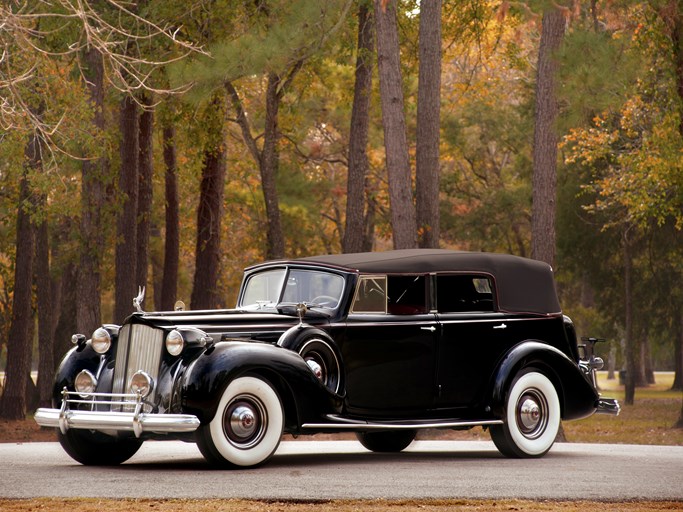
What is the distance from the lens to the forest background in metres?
18.2

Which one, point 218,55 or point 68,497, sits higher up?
point 218,55

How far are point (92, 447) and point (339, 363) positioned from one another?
2.39 m

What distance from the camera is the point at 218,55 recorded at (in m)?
17.3

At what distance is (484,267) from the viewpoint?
12.1m

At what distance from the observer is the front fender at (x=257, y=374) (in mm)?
9734

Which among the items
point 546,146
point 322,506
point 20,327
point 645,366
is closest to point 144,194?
point 20,327

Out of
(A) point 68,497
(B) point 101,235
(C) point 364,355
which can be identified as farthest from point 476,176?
(A) point 68,497

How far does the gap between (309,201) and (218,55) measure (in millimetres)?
21511

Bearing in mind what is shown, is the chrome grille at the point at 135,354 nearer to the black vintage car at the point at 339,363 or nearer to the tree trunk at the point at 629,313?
the black vintage car at the point at 339,363

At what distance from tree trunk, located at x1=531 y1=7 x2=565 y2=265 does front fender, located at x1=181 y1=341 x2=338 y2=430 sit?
8727 millimetres

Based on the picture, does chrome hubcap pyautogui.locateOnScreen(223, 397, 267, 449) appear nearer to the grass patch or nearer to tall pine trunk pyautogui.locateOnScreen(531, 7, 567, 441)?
tall pine trunk pyautogui.locateOnScreen(531, 7, 567, 441)

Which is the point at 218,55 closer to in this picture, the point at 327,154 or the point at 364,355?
the point at 364,355

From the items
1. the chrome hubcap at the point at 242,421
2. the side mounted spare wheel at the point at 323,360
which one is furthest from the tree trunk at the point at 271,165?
the chrome hubcap at the point at 242,421

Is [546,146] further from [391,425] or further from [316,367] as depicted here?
[316,367]
